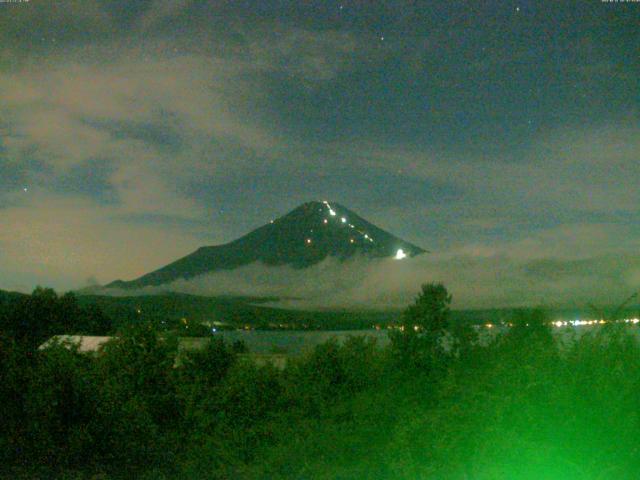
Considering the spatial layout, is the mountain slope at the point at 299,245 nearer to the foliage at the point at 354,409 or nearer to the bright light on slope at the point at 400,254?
the bright light on slope at the point at 400,254

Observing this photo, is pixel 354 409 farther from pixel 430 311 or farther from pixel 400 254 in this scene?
pixel 400 254

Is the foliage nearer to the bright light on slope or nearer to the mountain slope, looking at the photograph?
the bright light on slope

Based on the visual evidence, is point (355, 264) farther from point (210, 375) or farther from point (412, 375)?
point (412, 375)

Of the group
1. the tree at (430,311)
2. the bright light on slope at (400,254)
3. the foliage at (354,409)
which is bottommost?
the foliage at (354,409)

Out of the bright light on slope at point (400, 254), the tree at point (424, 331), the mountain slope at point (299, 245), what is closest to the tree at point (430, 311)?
the tree at point (424, 331)

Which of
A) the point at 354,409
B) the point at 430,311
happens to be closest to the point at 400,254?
the point at 430,311

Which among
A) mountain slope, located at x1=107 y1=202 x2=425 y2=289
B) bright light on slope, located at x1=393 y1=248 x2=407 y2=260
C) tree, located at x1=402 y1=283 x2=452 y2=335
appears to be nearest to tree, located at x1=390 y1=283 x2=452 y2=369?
tree, located at x1=402 y1=283 x2=452 y2=335

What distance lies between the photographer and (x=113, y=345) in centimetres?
1478

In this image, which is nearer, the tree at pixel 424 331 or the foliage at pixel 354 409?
the foliage at pixel 354 409

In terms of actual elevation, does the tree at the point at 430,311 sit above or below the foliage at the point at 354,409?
above

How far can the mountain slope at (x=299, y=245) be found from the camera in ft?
259

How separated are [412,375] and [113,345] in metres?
6.77

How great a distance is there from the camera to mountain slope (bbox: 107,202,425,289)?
259 feet

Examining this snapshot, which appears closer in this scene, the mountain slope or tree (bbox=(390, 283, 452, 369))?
tree (bbox=(390, 283, 452, 369))
